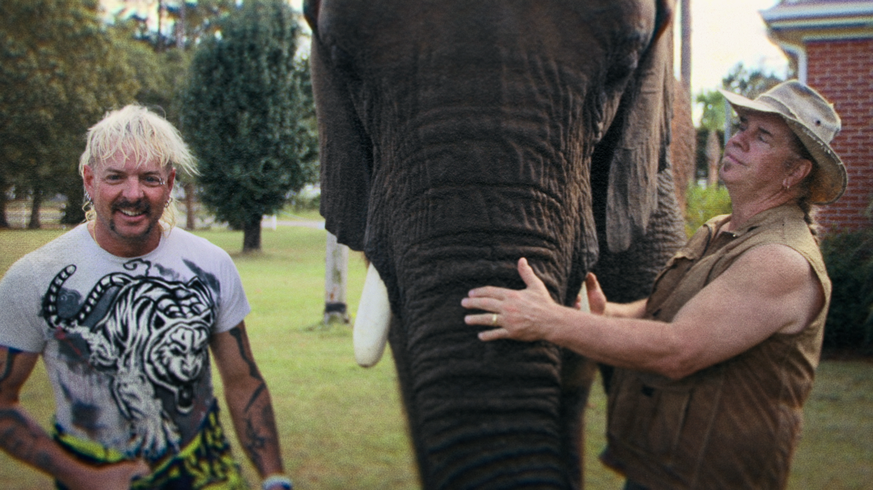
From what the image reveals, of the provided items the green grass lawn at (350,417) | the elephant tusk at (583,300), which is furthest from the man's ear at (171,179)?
the elephant tusk at (583,300)

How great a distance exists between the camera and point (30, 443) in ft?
6.50

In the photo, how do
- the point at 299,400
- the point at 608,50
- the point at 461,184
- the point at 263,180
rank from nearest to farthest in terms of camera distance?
the point at 461,184
the point at 608,50
the point at 299,400
the point at 263,180

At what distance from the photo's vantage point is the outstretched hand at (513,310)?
189 cm

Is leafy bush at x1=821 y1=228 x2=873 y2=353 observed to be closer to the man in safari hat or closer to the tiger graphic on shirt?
the man in safari hat

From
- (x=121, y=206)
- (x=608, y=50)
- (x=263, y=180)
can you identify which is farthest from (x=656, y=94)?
(x=263, y=180)

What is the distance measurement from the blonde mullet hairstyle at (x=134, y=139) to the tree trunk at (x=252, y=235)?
52.4 feet

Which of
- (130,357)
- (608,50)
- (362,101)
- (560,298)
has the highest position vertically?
(608,50)

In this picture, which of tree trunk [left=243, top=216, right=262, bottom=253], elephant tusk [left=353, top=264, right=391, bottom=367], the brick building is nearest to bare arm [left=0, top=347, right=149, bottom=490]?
elephant tusk [left=353, top=264, right=391, bottom=367]

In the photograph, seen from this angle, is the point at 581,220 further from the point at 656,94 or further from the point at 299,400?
the point at 299,400

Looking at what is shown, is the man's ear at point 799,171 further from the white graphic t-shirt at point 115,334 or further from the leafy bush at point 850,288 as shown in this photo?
the leafy bush at point 850,288

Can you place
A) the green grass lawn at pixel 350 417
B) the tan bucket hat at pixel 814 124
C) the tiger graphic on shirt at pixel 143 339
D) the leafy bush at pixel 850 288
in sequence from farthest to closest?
the leafy bush at pixel 850 288
the green grass lawn at pixel 350 417
the tan bucket hat at pixel 814 124
the tiger graphic on shirt at pixel 143 339

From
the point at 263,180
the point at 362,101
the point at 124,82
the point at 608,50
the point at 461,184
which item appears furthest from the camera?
the point at 263,180

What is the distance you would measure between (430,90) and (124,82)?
363 cm

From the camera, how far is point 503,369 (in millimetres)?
1933
